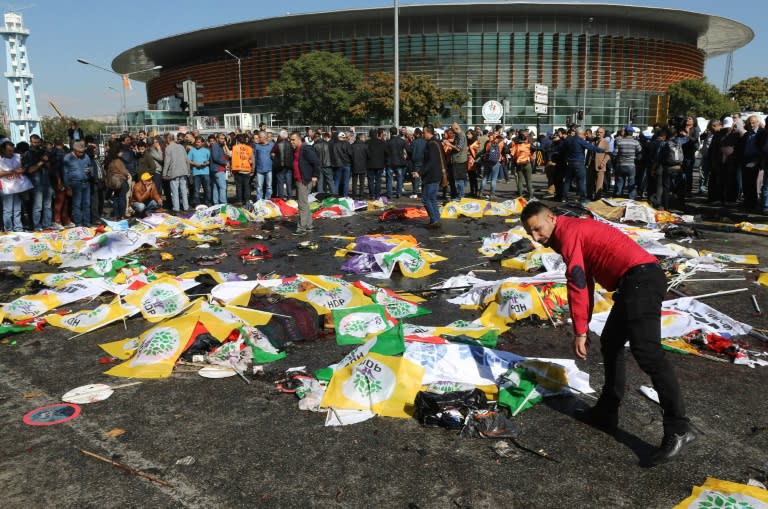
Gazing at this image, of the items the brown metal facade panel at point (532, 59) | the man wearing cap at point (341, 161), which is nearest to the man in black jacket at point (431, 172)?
the man wearing cap at point (341, 161)

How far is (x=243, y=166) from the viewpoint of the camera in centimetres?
1566

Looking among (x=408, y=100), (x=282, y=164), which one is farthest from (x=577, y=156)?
(x=408, y=100)

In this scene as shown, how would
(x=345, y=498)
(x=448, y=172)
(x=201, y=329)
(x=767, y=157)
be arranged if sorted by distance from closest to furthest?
(x=345, y=498) → (x=201, y=329) → (x=767, y=157) → (x=448, y=172)

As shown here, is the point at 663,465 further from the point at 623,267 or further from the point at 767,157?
the point at 767,157

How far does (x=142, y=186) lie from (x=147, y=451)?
39.8 feet

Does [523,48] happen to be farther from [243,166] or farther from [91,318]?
[91,318]

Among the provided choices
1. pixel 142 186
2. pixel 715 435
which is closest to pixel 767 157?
pixel 715 435

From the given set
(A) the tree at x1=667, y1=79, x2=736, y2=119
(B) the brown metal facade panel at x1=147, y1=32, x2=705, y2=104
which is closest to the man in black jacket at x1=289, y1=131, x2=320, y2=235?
(B) the brown metal facade panel at x1=147, y1=32, x2=705, y2=104

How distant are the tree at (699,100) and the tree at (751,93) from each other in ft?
5.83

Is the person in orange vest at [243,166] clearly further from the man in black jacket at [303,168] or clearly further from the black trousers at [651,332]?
the black trousers at [651,332]

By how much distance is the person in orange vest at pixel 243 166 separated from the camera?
15.6 m

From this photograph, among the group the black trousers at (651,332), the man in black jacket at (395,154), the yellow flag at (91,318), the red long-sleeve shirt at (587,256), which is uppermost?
the man in black jacket at (395,154)

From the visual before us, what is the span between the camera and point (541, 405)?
418 centimetres

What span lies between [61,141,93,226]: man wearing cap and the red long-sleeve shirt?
40.2 ft
